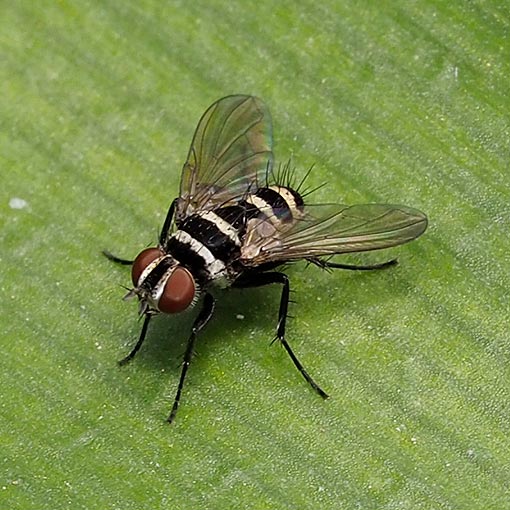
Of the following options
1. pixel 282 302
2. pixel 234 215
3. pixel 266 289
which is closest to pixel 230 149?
pixel 234 215

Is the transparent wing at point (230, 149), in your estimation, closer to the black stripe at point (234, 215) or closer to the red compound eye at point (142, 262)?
the black stripe at point (234, 215)

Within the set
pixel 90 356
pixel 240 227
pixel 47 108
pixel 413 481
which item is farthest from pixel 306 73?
pixel 413 481

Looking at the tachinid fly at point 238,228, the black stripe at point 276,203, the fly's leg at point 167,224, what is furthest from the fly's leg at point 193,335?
the black stripe at point 276,203

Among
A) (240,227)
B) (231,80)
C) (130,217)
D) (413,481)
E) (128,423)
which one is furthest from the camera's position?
(231,80)

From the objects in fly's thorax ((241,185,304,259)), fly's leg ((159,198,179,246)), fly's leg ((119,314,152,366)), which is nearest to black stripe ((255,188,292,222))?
fly's thorax ((241,185,304,259))

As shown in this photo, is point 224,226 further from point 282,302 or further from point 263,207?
point 282,302

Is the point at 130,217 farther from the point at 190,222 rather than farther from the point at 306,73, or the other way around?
the point at 306,73
